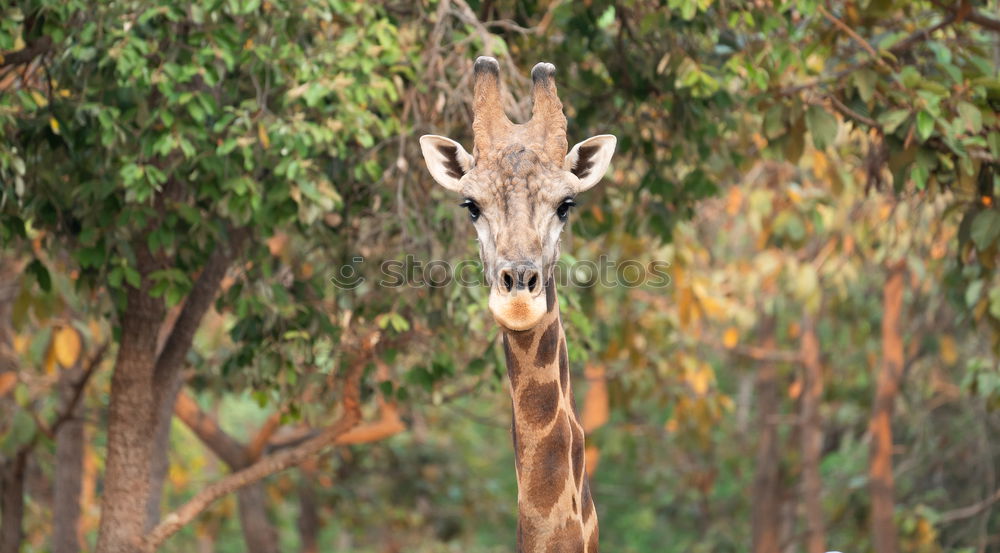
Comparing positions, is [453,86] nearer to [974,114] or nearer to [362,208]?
[362,208]

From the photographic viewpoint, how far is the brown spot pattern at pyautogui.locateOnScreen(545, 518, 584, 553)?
16.1 ft

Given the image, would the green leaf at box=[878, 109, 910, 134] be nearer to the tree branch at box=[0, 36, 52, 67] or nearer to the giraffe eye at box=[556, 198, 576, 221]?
the giraffe eye at box=[556, 198, 576, 221]

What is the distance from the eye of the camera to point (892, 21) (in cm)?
826

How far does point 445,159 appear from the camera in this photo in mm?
5070

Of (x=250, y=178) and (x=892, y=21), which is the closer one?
(x=250, y=178)

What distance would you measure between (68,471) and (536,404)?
5.95m

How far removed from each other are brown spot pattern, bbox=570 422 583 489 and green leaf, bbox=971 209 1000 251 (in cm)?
259

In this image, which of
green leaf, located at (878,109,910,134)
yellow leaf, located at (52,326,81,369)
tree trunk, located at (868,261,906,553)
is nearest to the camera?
green leaf, located at (878,109,910,134)

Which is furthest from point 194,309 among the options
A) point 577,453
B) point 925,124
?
point 925,124

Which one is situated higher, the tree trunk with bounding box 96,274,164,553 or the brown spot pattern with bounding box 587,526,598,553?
the tree trunk with bounding box 96,274,164,553

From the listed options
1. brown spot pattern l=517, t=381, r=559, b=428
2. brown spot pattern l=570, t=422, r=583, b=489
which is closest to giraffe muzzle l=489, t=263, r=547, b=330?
brown spot pattern l=517, t=381, r=559, b=428

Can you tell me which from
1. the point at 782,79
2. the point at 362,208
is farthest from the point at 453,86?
the point at 782,79

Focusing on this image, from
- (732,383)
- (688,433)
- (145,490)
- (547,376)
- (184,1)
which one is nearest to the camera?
(547,376)

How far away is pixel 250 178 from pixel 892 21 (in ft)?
14.5
